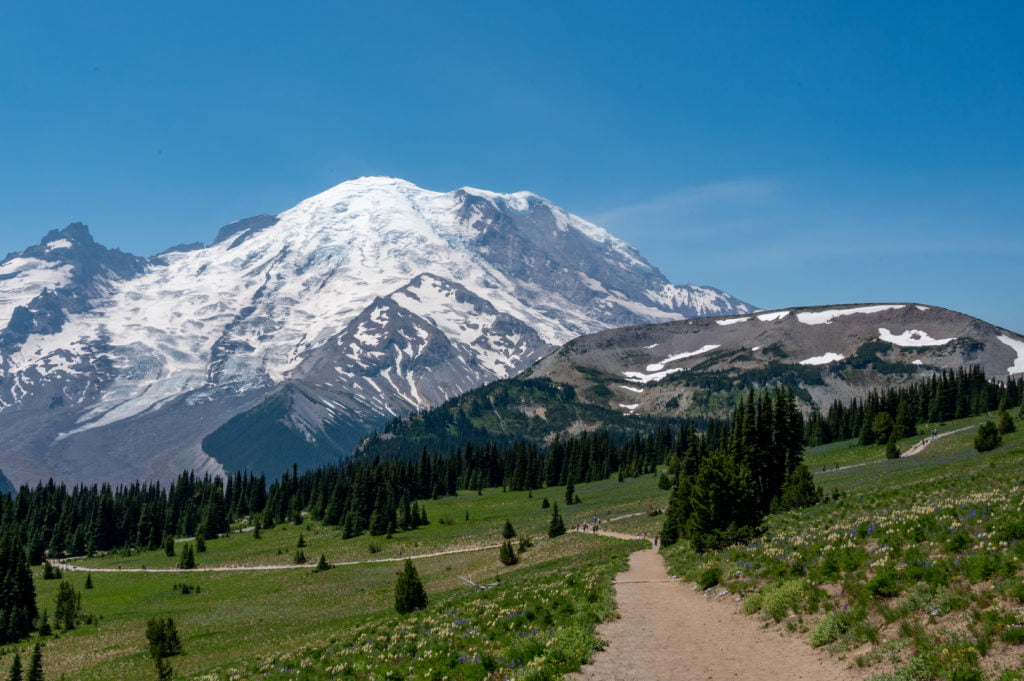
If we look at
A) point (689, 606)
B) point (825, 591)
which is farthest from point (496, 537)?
point (825, 591)

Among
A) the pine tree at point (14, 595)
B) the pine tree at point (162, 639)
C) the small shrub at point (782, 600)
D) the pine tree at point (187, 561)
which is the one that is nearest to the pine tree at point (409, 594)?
the pine tree at point (162, 639)

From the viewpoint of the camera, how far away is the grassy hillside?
16.8 metres

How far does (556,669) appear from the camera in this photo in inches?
782

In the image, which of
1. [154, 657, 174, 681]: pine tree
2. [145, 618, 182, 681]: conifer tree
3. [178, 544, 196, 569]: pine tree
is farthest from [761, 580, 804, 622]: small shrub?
[178, 544, 196, 569]: pine tree

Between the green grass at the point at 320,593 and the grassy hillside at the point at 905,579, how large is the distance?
21.1 ft

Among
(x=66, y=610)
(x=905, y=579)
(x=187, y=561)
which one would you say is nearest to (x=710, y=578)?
(x=905, y=579)

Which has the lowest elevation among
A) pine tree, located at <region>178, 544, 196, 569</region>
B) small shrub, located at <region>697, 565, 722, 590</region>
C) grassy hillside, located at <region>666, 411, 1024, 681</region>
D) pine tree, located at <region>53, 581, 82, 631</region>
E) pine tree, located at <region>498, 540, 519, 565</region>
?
pine tree, located at <region>178, 544, 196, 569</region>

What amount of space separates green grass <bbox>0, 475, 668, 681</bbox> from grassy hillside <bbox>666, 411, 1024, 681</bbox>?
21.1 ft

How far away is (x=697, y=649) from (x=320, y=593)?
2050 inches

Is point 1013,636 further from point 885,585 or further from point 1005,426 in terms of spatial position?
point 1005,426

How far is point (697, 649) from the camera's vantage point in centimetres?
2258

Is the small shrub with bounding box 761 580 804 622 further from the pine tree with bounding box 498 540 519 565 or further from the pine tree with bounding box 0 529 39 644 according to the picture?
the pine tree with bounding box 0 529 39 644

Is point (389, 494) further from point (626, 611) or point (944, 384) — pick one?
point (944, 384)

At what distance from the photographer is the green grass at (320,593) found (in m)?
34.5
